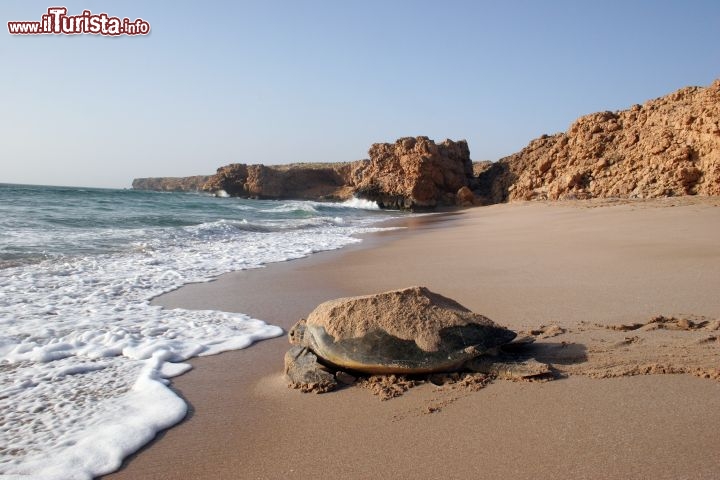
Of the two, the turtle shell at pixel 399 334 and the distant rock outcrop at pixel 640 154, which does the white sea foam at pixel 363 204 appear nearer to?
the distant rock outcrop at pixel 640 154

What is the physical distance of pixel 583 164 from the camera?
21.5 metres

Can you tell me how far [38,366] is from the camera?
3.45 m

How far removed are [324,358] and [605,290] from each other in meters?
3.27

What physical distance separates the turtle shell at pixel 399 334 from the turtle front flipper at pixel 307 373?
0.23 feet

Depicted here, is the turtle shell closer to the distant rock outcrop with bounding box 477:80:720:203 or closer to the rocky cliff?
the distant rock outcrop with bounding box 477:80:720:203

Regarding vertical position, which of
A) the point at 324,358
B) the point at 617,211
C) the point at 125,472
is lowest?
the point at 125,472

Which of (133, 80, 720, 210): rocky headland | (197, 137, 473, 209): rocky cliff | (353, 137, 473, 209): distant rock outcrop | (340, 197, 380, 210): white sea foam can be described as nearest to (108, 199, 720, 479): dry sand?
(133, 80, 720, 210): rocky headland

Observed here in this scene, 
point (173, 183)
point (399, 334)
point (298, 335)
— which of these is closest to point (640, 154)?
point (399, 334)

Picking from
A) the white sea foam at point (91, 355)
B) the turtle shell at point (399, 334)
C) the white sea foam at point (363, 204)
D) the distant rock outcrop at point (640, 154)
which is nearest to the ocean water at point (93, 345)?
the white sea foam at point (91, 355)

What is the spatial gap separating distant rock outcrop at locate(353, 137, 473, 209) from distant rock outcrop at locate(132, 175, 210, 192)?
2054 inches

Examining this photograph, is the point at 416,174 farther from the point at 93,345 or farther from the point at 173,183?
the point at 173,183

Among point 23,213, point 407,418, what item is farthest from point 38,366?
point 23,213

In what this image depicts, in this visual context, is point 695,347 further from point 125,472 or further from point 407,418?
point 125,472

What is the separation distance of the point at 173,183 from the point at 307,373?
325 feet
